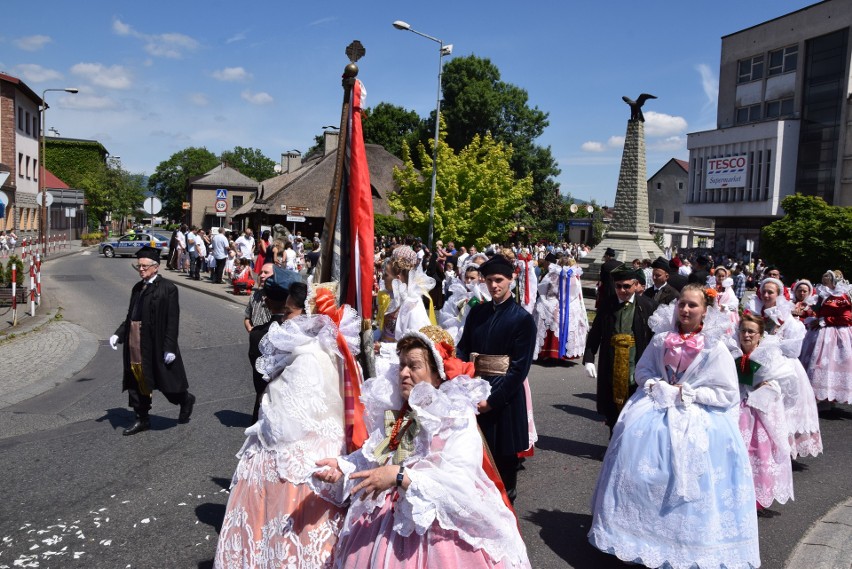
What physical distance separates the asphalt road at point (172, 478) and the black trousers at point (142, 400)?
0.26 metres

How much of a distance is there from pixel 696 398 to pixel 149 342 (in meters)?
5.23

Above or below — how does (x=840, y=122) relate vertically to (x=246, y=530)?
above

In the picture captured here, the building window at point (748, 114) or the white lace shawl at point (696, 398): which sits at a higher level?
the building window at point (748, 114)

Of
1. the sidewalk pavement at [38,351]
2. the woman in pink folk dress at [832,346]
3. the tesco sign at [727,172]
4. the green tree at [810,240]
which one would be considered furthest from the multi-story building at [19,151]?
the tesco sign at [727,172]

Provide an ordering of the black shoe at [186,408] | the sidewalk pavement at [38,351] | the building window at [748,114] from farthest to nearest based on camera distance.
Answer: the building window at [748,114], the sidewalk pavement at [38,351], the black shoe at [186,408]

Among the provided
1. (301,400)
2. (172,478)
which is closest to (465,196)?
(172,478)

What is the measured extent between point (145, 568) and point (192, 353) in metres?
7.70

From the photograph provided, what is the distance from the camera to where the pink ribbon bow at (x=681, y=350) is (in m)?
4.65

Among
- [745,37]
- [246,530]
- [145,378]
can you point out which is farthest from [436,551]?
[745,37]

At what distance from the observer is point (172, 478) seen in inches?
229

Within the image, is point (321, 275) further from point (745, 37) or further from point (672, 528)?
point (745, 37)

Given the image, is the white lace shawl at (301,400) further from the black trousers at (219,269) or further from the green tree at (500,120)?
the green tree at (500,120)

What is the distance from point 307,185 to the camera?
146 ft

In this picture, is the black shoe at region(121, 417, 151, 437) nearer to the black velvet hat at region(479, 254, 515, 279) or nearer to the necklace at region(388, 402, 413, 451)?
the black velvet hat at region(479, 254, 515, 279)
